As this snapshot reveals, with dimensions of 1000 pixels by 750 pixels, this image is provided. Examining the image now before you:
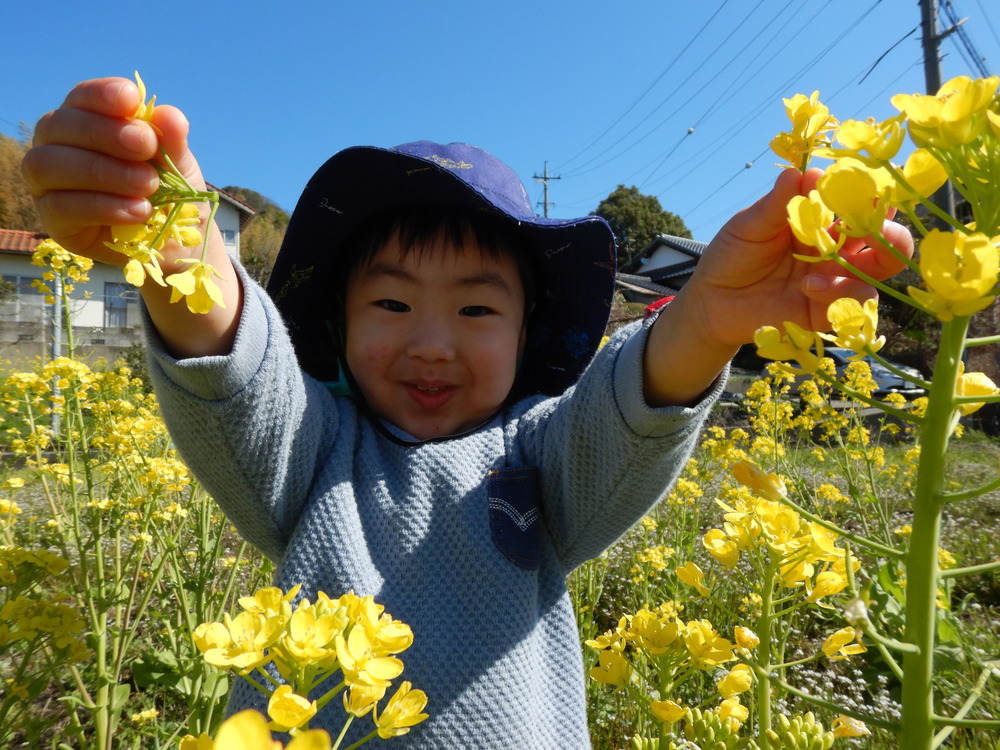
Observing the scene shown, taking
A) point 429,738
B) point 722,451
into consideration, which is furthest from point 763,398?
point 429,738

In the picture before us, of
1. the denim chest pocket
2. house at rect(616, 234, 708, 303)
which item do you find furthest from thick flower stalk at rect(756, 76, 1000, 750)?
house at rect(616, 234, 708, 303)

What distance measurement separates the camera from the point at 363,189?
153cm

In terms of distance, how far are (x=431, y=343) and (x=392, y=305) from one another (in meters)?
0.15

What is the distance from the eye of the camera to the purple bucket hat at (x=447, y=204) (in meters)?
1.48

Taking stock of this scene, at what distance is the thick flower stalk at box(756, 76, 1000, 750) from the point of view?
44 cm

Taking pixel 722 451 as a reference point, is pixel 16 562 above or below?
below

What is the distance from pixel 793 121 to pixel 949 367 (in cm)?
33

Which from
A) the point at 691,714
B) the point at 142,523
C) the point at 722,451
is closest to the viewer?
the point at 691,714

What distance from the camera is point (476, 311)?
4.70 feet

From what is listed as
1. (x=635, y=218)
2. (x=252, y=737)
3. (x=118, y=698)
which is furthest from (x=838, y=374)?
(x=635, y=218)

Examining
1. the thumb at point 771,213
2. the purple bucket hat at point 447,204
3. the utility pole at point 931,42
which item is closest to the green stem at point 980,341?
the thumb at point 771,213

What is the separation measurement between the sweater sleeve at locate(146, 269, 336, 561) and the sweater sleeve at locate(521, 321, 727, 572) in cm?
50

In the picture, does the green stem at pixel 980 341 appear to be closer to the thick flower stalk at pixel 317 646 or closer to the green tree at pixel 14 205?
the thick flower stalk at pixel 317 646

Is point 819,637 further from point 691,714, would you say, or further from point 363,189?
point 363,189
